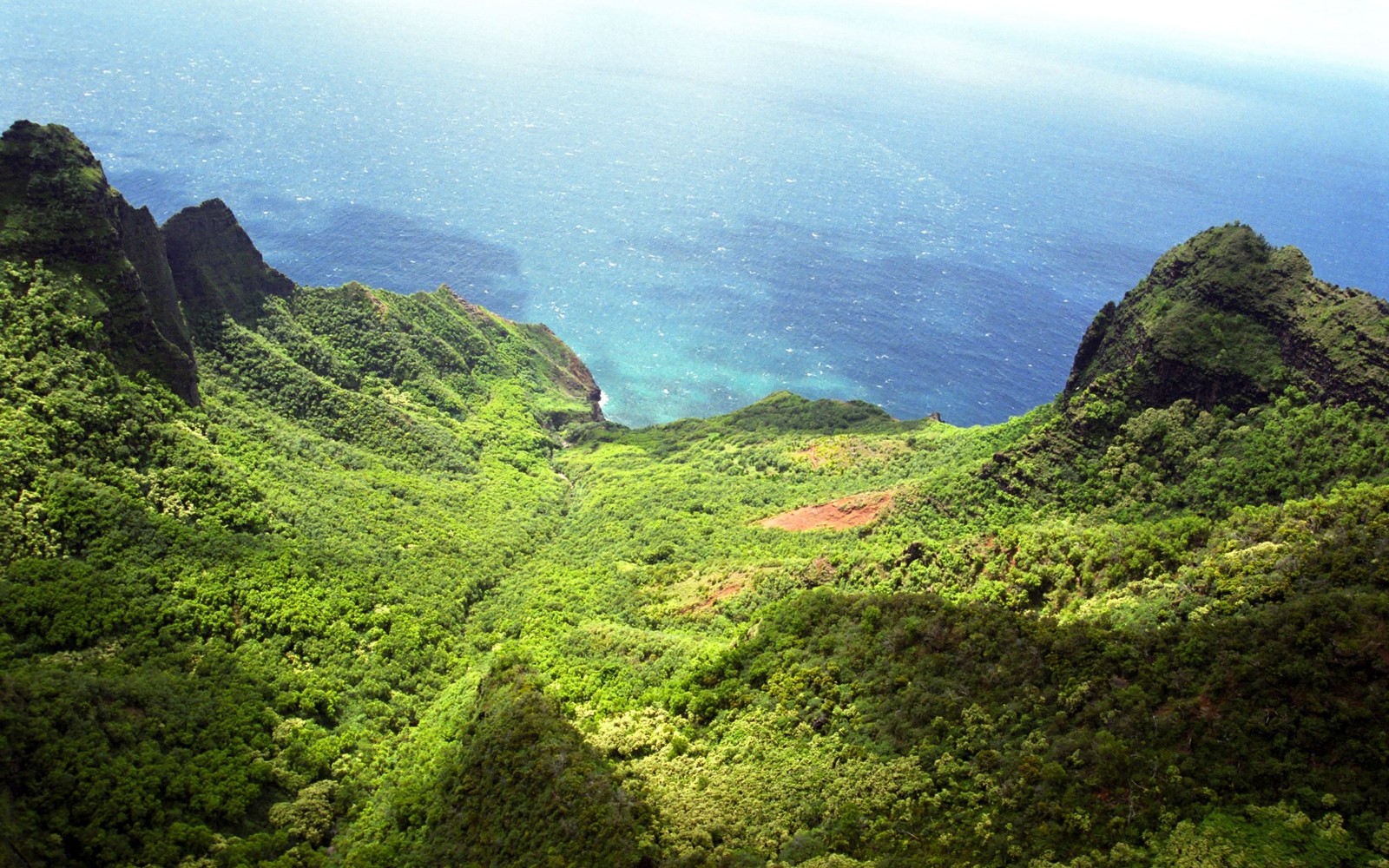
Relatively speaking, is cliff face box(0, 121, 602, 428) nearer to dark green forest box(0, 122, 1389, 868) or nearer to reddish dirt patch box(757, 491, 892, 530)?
dark green forest box(0, 122, 1389, 868)

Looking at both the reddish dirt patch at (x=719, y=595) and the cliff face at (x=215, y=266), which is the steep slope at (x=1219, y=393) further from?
the cliff face at (x=215, y=266)

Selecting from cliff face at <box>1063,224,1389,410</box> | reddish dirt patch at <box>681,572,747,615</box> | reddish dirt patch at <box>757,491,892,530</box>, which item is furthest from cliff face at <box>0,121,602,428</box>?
Answer: cliff face at <box>1063,224,1389,410</box>

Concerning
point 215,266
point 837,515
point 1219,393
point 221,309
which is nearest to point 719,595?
point 837,515

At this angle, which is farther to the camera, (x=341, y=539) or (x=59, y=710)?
(x=341, y=539)

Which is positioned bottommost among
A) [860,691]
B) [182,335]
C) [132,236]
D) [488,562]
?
[488,562]

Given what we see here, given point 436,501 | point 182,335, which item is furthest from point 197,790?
point 182,335

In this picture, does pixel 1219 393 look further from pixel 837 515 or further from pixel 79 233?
pixel 79 233

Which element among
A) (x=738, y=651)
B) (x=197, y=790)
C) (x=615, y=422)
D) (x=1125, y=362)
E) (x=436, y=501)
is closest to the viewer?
(x=197, y=790)

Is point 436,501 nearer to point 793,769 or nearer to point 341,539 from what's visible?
point 341,539

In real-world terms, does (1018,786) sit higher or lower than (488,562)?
higher
